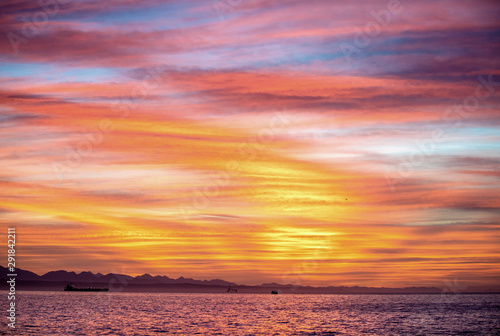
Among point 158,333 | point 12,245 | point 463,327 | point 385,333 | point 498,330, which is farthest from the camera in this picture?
point 463,327

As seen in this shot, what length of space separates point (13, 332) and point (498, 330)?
87.9 meters

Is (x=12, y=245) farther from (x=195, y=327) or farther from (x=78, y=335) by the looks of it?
(x=195, y=327)

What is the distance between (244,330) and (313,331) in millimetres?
12689

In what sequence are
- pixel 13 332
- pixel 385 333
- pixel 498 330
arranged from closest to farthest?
pixel 13 332, pixel 385 333, pixel 498 330

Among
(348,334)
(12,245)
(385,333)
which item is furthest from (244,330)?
(12,245)

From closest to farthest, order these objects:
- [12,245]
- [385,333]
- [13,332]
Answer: [12,245]
[13,332]
[385,333]

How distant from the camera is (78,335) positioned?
8606cm

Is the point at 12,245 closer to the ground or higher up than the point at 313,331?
higher up

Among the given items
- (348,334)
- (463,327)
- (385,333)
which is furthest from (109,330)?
(463,327)

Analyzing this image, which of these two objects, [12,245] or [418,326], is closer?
[12,245]

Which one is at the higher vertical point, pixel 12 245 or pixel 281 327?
pixel 12 245

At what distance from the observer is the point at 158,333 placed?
9144cm

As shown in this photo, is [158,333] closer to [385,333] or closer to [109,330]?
[109,330]

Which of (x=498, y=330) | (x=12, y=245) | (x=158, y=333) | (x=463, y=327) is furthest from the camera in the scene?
(x=463, y=327)
